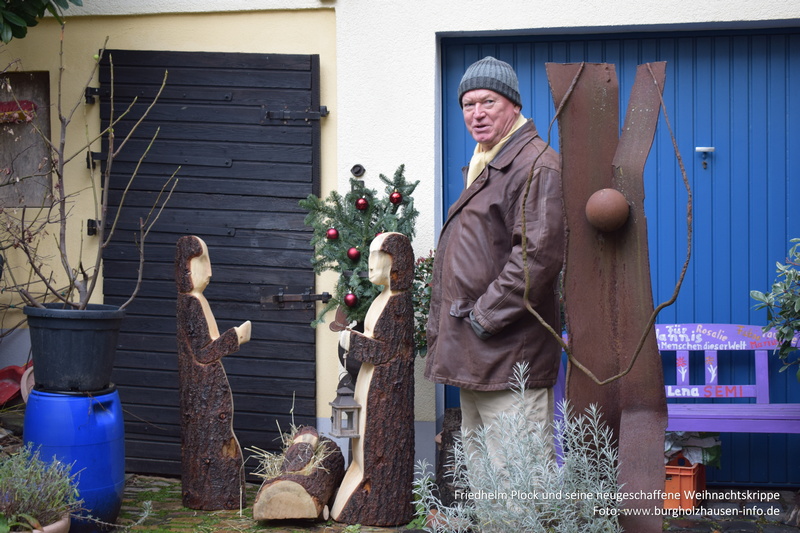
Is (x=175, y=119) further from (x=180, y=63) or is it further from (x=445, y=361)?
(x=445, y=361)

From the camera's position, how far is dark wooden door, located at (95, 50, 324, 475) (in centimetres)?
582

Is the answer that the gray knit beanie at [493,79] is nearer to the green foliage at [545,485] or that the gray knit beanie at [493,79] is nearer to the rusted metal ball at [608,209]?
the rusted metal ball at [608,209]

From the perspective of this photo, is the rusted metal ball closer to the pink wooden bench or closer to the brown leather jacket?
the brown leather jacket

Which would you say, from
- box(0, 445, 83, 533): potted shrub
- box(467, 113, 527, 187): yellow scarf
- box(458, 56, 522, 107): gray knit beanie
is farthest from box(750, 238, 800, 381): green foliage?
box(0, 445, 83, 533): potted shrub

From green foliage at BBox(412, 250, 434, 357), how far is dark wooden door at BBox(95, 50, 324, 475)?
842 millimetres

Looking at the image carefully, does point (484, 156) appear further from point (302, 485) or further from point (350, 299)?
point (302, 485)

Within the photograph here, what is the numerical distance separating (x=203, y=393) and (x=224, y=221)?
4.57 feet

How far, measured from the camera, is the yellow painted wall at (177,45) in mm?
5832

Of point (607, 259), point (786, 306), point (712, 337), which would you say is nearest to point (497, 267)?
point (607, 259)

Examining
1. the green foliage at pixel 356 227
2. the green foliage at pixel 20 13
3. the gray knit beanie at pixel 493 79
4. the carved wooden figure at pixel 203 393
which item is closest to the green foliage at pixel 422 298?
the green foliage at pixel 356 227

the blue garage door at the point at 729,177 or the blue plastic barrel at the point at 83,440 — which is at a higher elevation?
the blue garage door at the point at 729,177

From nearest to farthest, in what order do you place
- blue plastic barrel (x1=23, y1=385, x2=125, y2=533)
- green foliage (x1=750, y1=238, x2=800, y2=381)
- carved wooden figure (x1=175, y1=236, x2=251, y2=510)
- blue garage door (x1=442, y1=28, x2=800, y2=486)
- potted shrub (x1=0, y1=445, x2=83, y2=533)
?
potted shrub (x1=0, y1=445, x2=83, y2=533), blue plastic barrel (x1=23, y1=385, x2=125, y2=533), green foliage (x1=750, y1=238, x2=800, y2=381), carved wooden figure (x1=175, y1=236, x2=251, y2=510), blue garage door (x1=442, y1=28, x2=800, y2=486)

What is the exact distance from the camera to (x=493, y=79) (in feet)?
12.5

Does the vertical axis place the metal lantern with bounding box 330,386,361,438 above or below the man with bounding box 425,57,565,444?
below
